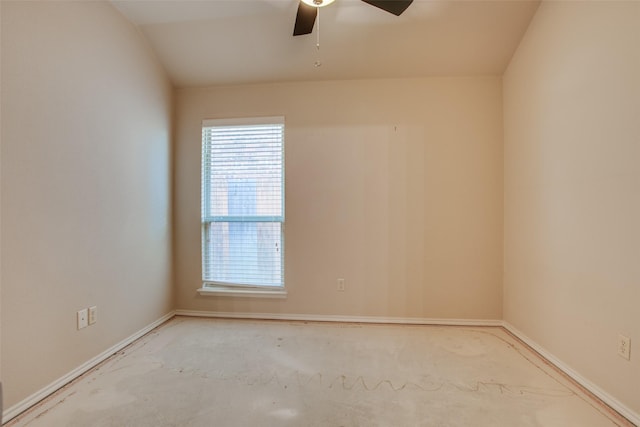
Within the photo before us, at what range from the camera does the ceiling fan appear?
5.75ft

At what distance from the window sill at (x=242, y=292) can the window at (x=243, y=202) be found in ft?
0.17

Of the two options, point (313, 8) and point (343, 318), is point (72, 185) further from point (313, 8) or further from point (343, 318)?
point (343, 318)

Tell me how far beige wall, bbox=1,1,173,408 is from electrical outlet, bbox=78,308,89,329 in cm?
4

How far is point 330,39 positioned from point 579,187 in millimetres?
2217

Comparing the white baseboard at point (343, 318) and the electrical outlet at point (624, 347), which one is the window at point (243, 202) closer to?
the white baseboard at point (343, 318)

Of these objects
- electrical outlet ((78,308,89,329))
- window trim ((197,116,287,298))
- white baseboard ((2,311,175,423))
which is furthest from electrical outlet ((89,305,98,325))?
window trim ((197,116,287,298))

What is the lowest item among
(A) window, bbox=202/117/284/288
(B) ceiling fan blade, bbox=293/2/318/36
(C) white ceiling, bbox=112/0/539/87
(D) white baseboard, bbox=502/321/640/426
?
(D) white baseboard, bbox=502/321/640/426

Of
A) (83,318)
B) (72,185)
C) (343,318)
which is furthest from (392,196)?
(83,318)

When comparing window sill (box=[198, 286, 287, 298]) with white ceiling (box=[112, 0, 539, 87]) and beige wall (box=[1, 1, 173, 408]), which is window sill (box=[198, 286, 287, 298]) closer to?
beige wall (box=[1, 1, 173, 408])

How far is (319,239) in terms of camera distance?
9.48 ft

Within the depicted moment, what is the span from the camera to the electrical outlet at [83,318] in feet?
6.38

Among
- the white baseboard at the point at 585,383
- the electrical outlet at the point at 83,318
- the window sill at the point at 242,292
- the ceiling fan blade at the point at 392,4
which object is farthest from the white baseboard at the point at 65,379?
the white baseboard at the point at 585,383

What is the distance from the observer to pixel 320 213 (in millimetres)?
2883

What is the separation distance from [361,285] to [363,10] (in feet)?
7.97
